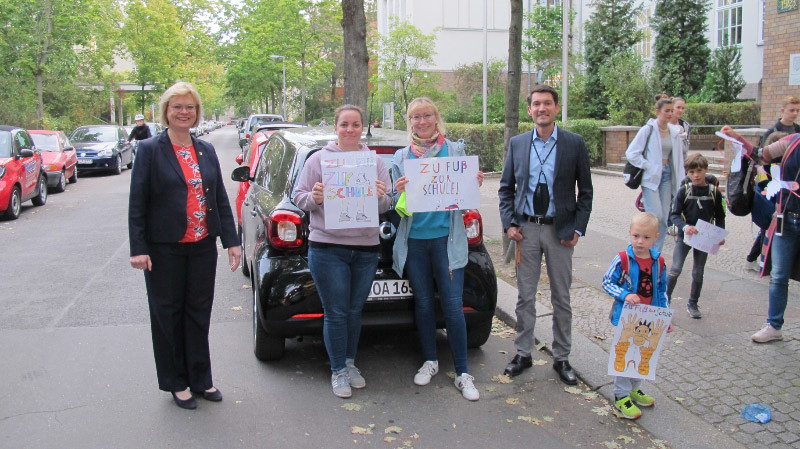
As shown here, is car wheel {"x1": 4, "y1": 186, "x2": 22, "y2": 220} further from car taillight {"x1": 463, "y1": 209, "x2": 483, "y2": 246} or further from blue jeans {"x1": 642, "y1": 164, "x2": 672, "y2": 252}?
blue jeans {"x1": 642, "y1": 164, "x2": 672, "y2": 252}

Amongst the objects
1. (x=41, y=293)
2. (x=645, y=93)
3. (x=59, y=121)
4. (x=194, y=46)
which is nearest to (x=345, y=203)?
(x=41, y=293)

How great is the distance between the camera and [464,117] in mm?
32750

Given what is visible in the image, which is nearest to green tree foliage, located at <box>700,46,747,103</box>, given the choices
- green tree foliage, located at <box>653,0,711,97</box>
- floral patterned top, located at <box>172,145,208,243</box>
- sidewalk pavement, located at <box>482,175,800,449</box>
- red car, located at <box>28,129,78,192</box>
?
green tree foliage, located at <box>653,0,711,97</box>

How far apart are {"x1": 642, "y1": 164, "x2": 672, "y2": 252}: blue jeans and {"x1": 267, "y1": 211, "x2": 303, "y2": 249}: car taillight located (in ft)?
11.8

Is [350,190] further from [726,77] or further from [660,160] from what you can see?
[726,77]

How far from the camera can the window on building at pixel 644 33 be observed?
30745 mm

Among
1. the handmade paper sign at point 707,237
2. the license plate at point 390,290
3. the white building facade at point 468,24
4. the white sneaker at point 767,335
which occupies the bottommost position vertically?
the white sneaker at point 767,335

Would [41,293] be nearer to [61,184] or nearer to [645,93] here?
[61,184]

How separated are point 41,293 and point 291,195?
3842 millimetres

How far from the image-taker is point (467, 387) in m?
4.56

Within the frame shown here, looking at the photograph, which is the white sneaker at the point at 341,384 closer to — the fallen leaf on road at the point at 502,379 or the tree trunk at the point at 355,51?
the fallen leaf on road at the point at 502,379

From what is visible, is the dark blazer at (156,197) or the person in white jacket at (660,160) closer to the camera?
the dark blazer at (156,197)

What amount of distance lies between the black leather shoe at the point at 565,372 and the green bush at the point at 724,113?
19.3 meters

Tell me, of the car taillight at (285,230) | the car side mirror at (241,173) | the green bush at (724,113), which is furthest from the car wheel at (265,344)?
the green bush at (724,113)
